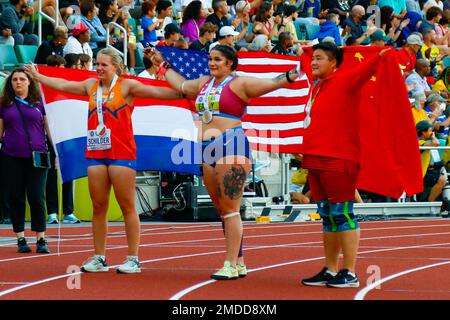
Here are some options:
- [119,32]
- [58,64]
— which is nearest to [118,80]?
[58,64]

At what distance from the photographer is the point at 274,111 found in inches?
704

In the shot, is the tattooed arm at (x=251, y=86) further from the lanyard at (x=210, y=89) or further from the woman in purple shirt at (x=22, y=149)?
the woman in purple shirt at (x=22, y=149)

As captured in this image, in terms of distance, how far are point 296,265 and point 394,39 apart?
16.0 meters

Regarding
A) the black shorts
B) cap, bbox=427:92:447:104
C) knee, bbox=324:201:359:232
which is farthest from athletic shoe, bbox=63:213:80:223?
knee, bbox=324:201:359:232

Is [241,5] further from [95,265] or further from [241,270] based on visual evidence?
[241,270]

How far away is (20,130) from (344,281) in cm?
469

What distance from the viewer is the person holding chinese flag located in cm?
1014

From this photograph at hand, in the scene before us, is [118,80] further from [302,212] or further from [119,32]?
[119,32]

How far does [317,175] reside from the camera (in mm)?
10289

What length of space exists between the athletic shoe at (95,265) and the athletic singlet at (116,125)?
916mm

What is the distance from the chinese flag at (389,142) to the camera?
10430mm

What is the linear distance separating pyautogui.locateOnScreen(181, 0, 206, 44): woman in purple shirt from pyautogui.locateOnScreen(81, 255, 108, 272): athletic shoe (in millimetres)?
10699

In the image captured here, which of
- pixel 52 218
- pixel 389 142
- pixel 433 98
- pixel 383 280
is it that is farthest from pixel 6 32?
pixel 383 280

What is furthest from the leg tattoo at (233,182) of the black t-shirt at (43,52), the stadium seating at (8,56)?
the stadium seating at (8,56)
